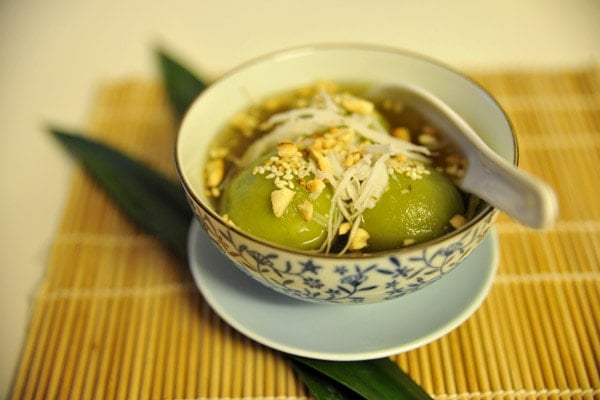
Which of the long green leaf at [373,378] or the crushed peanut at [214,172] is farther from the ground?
the crushed peanut at [214,172]

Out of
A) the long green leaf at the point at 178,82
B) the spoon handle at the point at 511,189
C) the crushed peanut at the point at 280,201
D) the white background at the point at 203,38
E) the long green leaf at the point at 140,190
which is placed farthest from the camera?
the white background at the point at 203,38

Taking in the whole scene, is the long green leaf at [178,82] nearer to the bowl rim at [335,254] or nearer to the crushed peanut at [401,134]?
the bowl rim at [335,254]

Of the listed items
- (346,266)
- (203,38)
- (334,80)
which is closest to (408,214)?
(346,266)

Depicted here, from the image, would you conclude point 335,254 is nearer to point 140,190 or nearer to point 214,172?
point 214,172

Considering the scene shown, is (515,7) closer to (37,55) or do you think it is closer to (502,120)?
(502,120)

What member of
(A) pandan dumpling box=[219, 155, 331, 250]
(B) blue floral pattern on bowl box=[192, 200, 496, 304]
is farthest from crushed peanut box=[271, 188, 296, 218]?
(B) blue floral pattern on bowl box=[192, 200, 496, 304]

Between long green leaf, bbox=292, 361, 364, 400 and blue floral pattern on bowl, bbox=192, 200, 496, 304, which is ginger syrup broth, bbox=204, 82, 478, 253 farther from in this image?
long green leaf, bbox=292, 361, 364, 400

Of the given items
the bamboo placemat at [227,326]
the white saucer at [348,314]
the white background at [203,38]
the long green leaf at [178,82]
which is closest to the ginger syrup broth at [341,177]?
the white saucer at [348,314]
